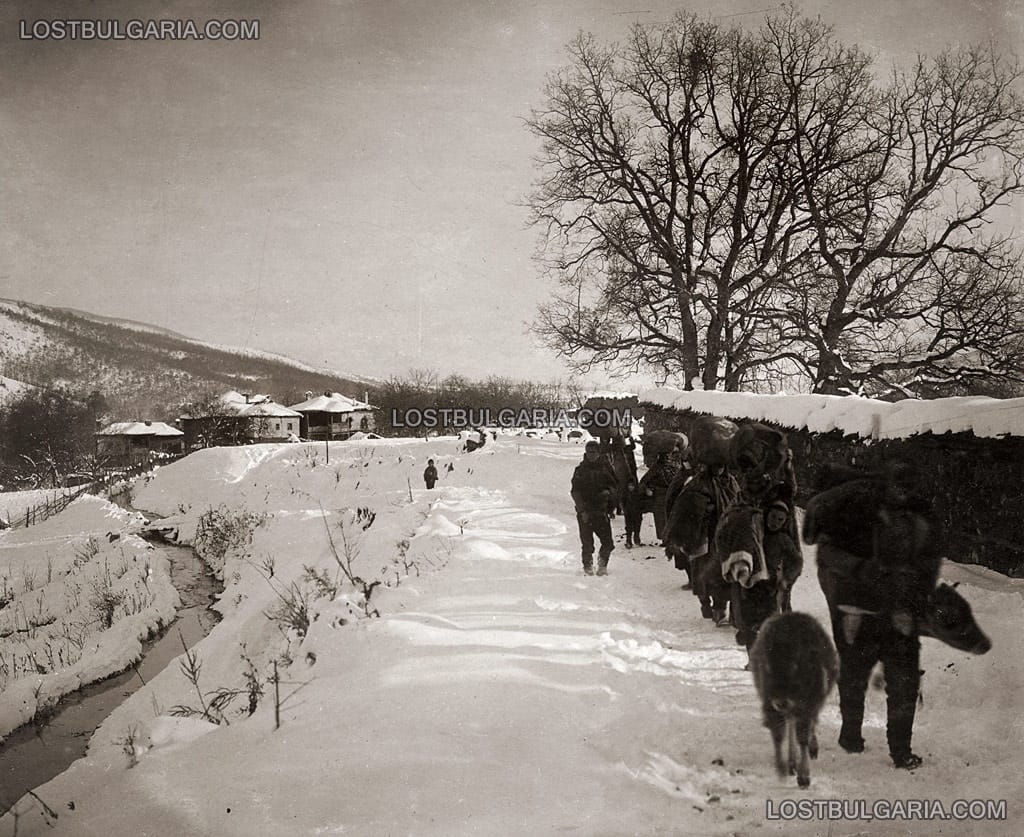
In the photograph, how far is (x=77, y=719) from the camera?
6.41m

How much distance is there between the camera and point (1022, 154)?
5.46 meters

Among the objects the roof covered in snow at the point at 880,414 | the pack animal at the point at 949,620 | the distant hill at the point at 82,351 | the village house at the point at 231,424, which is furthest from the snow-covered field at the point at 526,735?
the village house at the point at 231,424

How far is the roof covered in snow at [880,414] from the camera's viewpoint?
3762 mm

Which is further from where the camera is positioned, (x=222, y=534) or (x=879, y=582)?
(x=222, y=534)

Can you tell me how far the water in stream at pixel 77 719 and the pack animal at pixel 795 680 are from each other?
196 inches

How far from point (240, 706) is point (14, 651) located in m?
2.80

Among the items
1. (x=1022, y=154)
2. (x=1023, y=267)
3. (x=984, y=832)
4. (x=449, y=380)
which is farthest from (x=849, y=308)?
(x=449, y=380)

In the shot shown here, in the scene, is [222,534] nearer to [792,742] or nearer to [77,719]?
[77,719]
